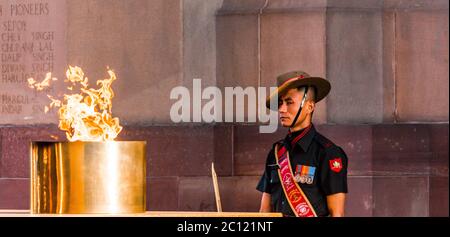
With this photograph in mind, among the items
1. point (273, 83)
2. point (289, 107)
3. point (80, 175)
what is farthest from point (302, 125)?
point (273, 83)

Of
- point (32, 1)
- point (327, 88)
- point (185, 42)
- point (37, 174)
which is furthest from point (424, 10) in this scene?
point (37, 174)

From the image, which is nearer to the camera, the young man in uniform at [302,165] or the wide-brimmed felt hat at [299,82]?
the young man in uniform at [302,165]

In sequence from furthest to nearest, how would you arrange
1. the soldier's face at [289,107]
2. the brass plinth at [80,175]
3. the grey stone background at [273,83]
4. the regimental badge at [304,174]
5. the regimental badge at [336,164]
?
the grey stone background at [273,83]
the soldier's face at [289,107]
the regimental badge at [304,174]
the regimental badge at [336,164]
the brass plinth at [80,175]

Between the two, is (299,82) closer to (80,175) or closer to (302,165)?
(302,165)

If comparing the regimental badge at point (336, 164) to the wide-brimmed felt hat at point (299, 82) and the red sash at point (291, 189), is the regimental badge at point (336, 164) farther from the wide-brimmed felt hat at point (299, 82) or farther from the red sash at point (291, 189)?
the wide-brimmed felt hat at point (299, 82)

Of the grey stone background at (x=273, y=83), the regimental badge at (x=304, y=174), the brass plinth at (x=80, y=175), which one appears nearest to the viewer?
the brass plinth at (x=80, y=175)

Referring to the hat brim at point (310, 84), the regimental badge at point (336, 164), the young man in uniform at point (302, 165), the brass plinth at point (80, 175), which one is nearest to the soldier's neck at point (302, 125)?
the young man in uniform at point (302, 165)

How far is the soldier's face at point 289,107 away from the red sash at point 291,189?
0.55 feet

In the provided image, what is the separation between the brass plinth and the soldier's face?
195 centimetres

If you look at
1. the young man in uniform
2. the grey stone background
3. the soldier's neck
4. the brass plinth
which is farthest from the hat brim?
the grey stone background

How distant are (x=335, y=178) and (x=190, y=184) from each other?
4.18m

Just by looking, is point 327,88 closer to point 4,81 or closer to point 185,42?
point 185,42

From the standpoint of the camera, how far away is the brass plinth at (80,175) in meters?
8.63

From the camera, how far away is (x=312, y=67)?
13.7 metres
